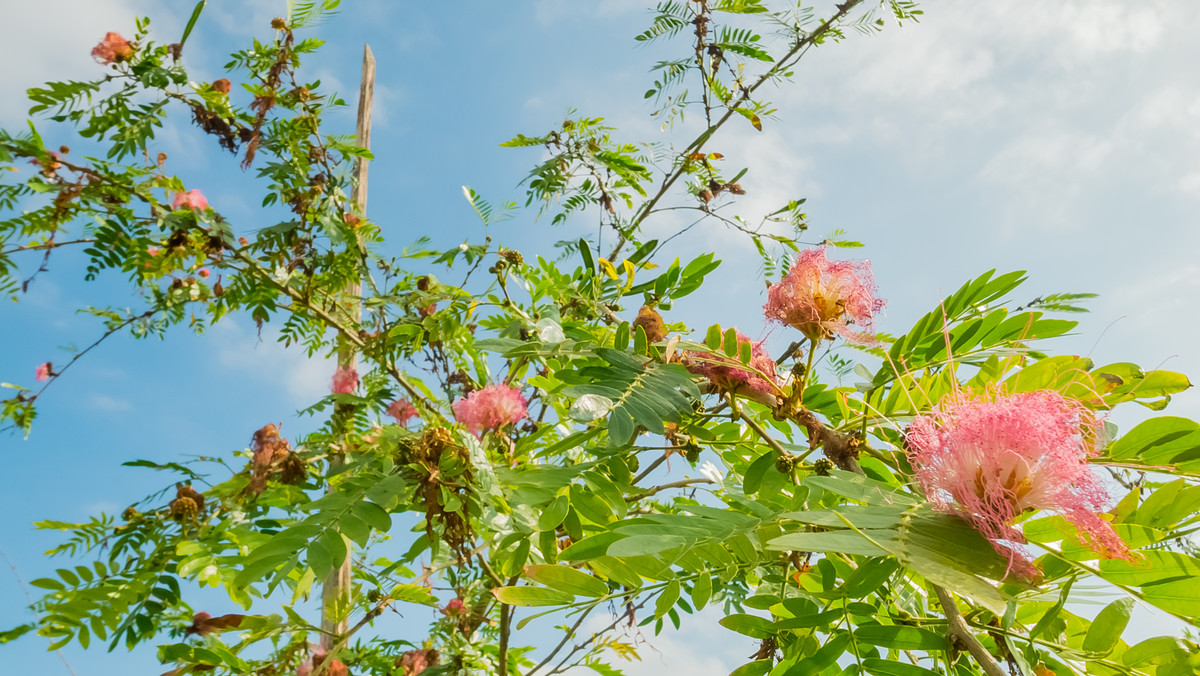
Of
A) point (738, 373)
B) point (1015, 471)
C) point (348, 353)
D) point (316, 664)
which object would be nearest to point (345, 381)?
point (348, 353)

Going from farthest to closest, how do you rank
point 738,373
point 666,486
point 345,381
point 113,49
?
1. point 345,381
2. point 113,49
3. point 666,486
4. point 738,373

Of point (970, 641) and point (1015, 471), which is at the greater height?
point (1015, 471)

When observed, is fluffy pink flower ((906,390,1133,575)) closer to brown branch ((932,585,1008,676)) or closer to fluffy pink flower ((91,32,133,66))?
brown branch ((932,585,1008,676))

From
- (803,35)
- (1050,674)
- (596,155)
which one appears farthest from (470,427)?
(803,35)

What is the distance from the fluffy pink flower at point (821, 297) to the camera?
975mm

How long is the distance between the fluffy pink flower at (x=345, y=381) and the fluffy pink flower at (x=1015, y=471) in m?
1.85

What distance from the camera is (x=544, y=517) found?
0.88m

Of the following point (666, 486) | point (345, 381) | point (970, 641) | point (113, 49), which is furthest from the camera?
point (345, 381)

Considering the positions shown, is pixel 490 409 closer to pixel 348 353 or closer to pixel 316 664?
pixel 316 664

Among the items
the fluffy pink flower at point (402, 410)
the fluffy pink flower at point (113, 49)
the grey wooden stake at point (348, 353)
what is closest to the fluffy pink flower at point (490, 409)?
the grey wooden stake at point (348, 353)

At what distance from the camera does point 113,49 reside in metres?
1.84

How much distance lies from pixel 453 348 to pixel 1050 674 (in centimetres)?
143

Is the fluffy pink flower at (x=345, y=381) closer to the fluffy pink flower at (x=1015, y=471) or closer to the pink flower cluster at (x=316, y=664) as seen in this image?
the pink flower cluster at (x=316, y=664)

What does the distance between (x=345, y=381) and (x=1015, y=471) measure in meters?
1.93
